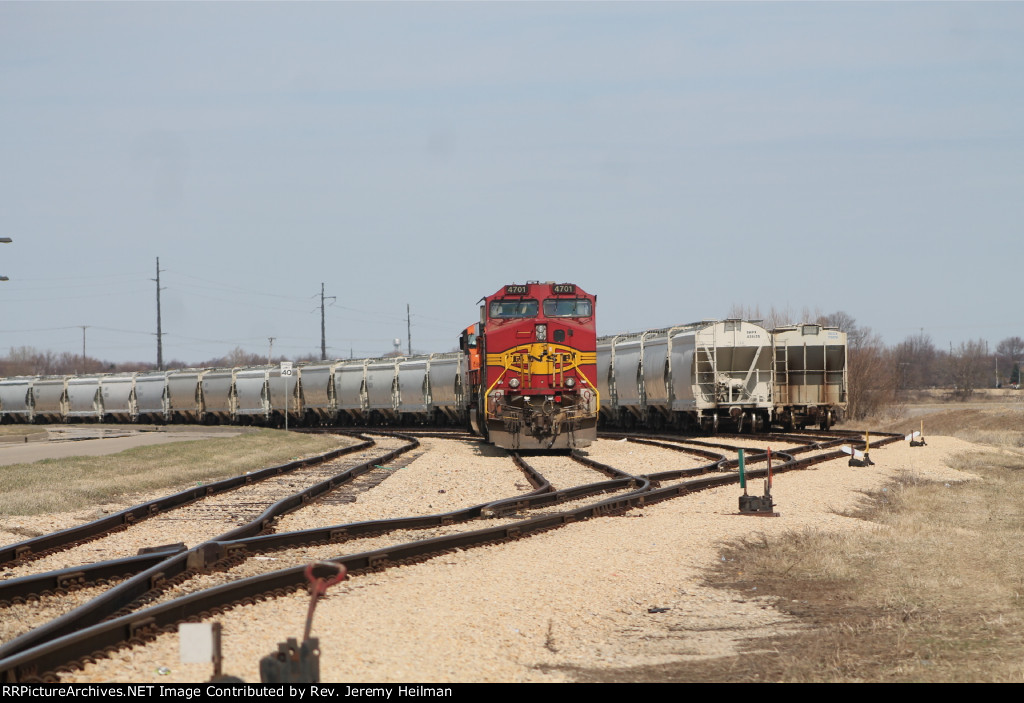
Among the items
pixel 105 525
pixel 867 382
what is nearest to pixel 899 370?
pixel 867 382

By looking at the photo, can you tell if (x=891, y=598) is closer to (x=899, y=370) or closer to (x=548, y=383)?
(x=548, y=383)

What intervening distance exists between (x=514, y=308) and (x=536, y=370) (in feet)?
5.49

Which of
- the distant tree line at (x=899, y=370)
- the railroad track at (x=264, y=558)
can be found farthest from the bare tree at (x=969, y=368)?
the railroad track at (x=264, y=558)

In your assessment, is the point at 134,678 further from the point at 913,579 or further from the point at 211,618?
the point at 913,579

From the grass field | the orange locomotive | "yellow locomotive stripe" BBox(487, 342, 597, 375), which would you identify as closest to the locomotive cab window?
the orange locomotive

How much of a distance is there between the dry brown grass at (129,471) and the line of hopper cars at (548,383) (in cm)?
604

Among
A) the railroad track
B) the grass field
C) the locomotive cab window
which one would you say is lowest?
the grass field

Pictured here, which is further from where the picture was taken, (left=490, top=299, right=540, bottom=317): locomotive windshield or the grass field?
(left=490, top=299, right=540, bottom=317): locomotive windshield

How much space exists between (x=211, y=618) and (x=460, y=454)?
1983 cm

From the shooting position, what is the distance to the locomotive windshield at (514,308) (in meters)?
26.6

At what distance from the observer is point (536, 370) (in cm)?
2606

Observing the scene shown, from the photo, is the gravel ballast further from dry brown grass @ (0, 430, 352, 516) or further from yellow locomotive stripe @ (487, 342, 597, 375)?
yellow locomotive stripe @ (487, 342, 597, 375)

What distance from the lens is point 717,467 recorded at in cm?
2123

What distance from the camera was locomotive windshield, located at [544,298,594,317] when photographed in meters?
26.8
